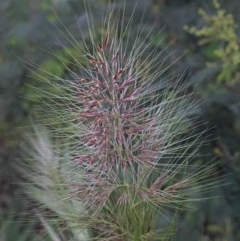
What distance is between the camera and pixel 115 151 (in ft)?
13.9

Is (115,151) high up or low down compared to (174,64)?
down

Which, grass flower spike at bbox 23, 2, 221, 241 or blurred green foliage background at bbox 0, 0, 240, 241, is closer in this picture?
grass flower spike at bbox 23, 2, 221, 241

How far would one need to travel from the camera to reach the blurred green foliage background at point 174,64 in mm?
6273

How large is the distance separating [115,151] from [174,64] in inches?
85.1

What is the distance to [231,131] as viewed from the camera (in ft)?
22.1

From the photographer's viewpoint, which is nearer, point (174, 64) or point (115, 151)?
point (115, 151)

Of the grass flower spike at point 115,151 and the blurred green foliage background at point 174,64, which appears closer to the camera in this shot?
the grass flower spike at point 115,151

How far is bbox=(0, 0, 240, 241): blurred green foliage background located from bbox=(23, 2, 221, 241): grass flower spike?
140 cm

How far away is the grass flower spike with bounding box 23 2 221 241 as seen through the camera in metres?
4.24

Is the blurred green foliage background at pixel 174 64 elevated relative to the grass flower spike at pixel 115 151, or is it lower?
elevated

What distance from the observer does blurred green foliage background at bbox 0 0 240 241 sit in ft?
20.6

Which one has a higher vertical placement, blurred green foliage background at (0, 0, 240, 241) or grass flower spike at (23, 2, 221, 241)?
blurred green foliage background at (0, 0, 240, 241)

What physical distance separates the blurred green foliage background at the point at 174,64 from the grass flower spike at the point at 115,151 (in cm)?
140

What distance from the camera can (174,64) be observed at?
6340 millimetres
